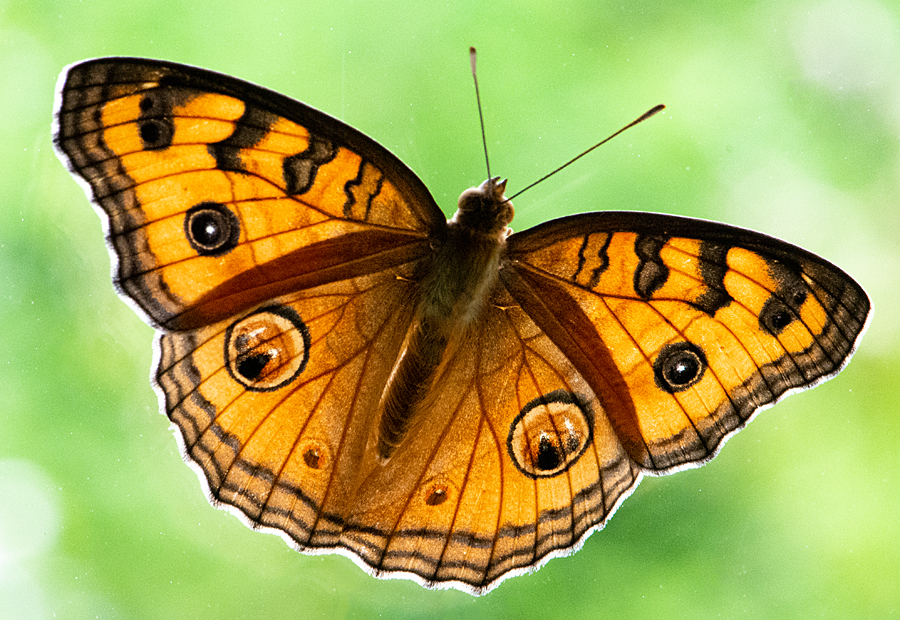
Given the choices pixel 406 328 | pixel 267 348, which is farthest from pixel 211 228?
pixel 406 328

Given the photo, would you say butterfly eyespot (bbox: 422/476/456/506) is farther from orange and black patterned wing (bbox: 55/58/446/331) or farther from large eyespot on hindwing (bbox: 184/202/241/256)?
large eyespot on hindwing (bbox: 184/202/241/256)

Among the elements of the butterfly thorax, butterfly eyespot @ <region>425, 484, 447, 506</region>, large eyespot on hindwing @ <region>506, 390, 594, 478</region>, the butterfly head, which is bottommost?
butterfly eyespot @ <region>425, 484, 447, 506</region>

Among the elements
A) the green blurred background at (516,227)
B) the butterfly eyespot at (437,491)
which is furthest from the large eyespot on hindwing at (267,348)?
the green blurred background at (516,227)

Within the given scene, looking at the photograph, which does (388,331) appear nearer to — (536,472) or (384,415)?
(384,415)

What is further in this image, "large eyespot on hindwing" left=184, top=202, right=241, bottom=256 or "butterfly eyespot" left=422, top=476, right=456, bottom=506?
"butterfly eyespot" left=422, top=476, right=456, bottom=506

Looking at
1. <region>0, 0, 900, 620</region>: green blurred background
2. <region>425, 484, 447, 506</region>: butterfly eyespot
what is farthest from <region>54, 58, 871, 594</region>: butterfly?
<region>0, 0, 900, 620</region>: green blurred background

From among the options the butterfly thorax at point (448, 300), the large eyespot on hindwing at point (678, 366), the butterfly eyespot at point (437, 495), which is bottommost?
the butterfly eyespot at point (437, 495)

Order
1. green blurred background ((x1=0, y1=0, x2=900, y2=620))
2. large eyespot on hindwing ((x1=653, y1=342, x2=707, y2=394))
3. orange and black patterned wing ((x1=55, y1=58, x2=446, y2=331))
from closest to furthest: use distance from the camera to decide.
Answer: orange and black patterned wing ((x1=55, y1=58, x2=446, y2=331)) → large eyespot on hindwing ((x1=653, y1=342, x2=707, y2=394)) → green blurred background ((x1=0, y1=0, x2=900, y2=620))

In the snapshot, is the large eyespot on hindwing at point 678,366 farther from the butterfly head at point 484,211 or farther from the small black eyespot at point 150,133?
the small black eyespot at point 150,133
